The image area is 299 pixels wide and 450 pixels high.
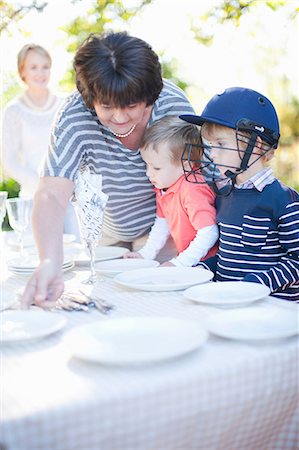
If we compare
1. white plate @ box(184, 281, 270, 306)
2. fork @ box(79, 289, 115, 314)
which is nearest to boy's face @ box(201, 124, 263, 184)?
white plate @ box(184, 281, 270, 306)

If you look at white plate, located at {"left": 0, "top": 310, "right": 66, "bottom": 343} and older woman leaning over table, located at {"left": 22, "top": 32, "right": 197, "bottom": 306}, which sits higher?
older woman leaning over table, located at {"left": 22, "top": 32, "right": 197, "bottom": 306}

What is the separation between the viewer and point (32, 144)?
4.63 meters

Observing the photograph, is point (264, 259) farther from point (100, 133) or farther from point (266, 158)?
point (100, 133)

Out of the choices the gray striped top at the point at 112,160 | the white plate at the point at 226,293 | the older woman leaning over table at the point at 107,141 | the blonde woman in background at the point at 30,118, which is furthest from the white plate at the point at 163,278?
the blonde woman in background at the point at 30,118

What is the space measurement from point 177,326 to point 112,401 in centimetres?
33

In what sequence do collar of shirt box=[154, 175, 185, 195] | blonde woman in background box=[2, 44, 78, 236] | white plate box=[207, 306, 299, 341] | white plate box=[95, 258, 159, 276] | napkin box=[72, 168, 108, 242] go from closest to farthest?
white plate box=[207, 306, 299, 341]
napkin box=[72, 168, 108, 242]
white plate box=[95, 258, 159, 276]
collar of shirt box=[154, 175, 185, 195]
blonde woman in background box=[2, 44, 78, 236]

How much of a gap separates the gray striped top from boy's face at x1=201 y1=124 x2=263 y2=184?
13.7 inches

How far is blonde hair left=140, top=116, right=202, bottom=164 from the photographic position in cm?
243

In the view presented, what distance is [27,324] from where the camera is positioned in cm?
155

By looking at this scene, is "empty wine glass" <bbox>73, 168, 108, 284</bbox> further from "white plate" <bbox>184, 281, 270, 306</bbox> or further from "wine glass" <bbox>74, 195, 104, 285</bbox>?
"white plate" <bbox>184, 281, 270, 306</bbox>

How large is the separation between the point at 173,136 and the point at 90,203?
0.54 m

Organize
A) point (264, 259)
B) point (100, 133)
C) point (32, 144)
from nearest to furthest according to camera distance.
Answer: point (264, 259) < point (100, 133) < point (32, 144)

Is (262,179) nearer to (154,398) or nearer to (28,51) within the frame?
(154,398)

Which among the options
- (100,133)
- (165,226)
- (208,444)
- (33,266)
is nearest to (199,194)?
(165,226)
